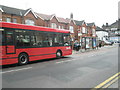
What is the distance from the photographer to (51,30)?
10.6 metres

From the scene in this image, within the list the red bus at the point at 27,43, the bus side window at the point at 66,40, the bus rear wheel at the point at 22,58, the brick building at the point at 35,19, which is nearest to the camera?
the red bus at the point at 27,43

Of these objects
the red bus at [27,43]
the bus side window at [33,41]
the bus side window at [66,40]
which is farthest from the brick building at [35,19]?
the bus side window at [33,41]

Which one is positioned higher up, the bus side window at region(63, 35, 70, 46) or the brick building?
the brick building

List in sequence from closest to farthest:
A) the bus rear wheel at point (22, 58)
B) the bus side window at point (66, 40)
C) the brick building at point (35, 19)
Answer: the bus rear wheel at point (22, 58) < the bus side window at point (66, 40) < the brick building at point (35, 19)

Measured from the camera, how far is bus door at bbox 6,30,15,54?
757 cm

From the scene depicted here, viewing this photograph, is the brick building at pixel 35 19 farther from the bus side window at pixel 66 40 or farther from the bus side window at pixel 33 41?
the bus side window at pixel 33 41

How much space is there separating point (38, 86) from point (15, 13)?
22335mm

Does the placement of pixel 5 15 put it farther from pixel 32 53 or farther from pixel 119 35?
pixel 119 35

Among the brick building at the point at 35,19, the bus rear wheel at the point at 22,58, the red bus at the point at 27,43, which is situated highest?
the brick building at the point at 35,19

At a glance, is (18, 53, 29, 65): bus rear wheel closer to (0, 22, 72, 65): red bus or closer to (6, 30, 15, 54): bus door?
(0, 22, 72, 65): red bus

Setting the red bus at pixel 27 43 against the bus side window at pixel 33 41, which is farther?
the bus side window at pixel 33 41

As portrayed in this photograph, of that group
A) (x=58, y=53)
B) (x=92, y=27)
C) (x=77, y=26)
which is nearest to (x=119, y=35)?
(x=92, y=27)

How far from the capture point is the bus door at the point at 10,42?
7570 millimetres

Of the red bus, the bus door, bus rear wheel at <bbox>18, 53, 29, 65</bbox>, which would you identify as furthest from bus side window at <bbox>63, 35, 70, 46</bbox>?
the bus door
